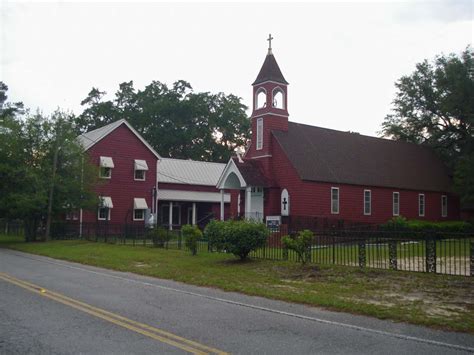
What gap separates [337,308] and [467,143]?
38700 millimetres

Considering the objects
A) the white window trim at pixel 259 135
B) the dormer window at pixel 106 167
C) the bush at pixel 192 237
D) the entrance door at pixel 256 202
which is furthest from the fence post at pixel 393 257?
the dormer window at pixel 106 167

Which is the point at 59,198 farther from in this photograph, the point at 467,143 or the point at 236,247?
the point at 467,143

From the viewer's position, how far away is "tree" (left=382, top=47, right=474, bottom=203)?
39.7 meters

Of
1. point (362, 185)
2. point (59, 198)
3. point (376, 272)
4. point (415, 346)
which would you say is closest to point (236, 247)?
point (376, 272)

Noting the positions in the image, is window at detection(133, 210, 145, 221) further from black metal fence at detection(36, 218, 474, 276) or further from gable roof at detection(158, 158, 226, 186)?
black metal fence at detection(36, 218, 474, 276)

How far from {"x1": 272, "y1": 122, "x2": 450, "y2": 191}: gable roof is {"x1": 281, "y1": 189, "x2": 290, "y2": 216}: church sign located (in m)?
1.75

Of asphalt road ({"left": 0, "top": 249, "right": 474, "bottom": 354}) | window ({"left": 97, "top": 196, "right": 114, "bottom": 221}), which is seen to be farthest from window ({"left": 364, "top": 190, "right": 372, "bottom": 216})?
asphalt road ({"left": 0, "top": 249, "right": 474, "bottom": 354})

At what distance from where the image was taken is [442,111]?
142 feet

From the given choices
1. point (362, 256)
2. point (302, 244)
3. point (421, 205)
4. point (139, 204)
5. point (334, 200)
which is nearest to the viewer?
point (362, 256)

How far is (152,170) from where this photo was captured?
43.3 metres

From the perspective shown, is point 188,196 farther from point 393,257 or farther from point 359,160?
point 393,257

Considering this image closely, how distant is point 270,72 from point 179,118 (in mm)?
37434

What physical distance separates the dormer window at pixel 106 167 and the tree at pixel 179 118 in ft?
95.6

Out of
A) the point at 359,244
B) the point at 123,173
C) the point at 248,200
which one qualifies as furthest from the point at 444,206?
the point at 359,244
